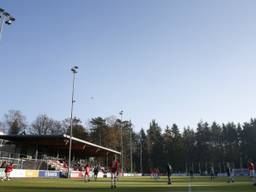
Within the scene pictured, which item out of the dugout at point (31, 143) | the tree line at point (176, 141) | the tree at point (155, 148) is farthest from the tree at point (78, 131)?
the dugout at point (31, 143)

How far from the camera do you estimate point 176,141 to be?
14088cm

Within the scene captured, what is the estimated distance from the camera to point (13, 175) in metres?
42.3

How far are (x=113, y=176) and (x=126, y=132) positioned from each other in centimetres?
12298

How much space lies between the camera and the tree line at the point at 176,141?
128 m

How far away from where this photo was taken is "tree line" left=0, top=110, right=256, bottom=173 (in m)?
128

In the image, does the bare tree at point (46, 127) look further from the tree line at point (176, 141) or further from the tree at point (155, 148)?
the tree at point (155, 148)

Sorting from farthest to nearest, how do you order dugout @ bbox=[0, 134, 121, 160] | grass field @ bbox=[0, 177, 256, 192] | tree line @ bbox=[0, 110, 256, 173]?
tree line @ bbox=[0, 110, 256, 173] → dugout @ bbox=[0, 134, 121, 160] → grass field @ bbox=[0, 177, 256, 192]

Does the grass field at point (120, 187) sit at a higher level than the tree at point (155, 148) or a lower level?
lower

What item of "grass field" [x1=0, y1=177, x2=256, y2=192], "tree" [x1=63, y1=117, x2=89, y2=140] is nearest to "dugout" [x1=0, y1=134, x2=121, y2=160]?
"grass field" [x1=0, y1=177, x2=256, y2=192]

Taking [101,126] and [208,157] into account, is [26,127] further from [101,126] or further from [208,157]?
[208,157]

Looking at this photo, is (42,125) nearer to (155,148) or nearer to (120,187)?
(155,148)

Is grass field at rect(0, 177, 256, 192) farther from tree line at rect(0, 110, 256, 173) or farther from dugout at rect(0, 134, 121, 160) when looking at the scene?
tree line at rect(0, 110, 256, 173)

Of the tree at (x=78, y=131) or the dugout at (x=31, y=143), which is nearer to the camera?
the dugout at (x=31, y=143)

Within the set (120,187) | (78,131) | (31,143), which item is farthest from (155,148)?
(120,187)
